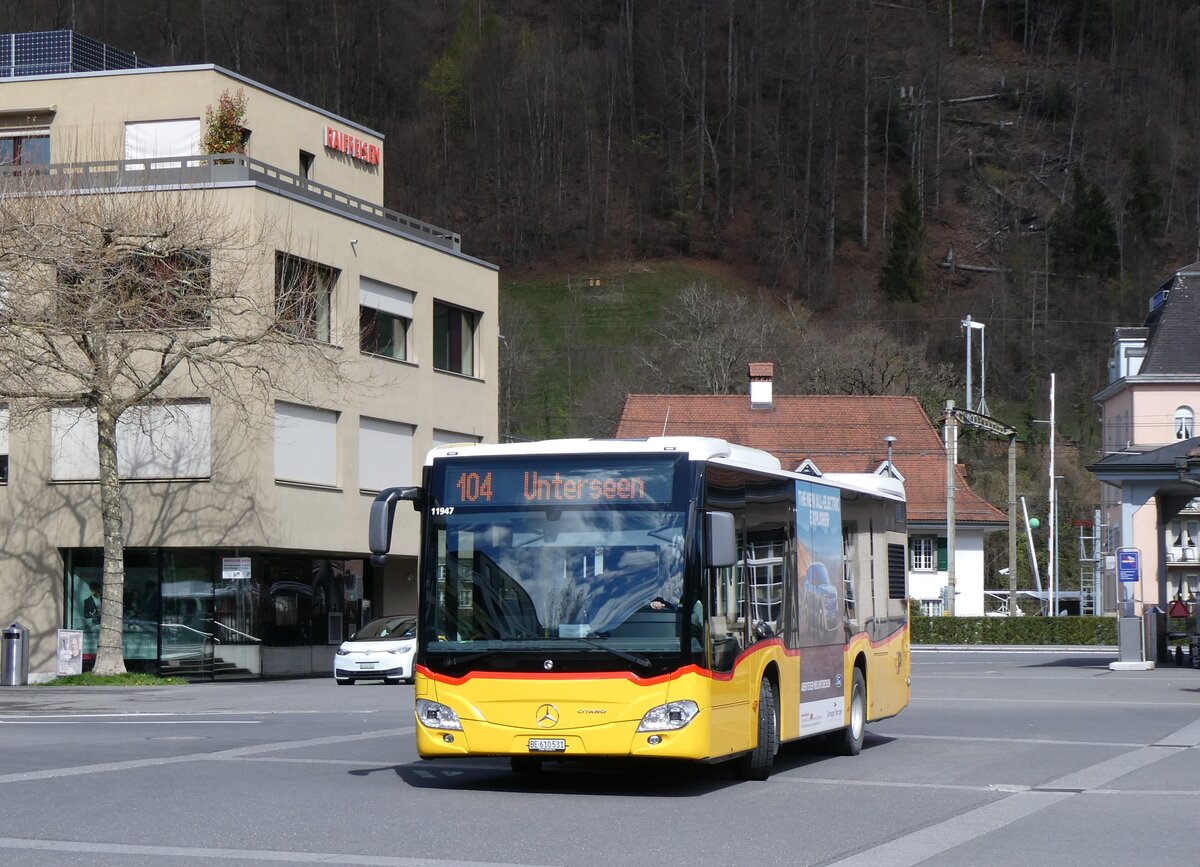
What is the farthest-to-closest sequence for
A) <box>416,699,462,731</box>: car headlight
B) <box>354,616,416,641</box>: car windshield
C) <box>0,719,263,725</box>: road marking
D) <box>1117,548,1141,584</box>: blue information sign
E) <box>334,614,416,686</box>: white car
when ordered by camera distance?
1. <box>1117,548,1141,584</box>: blue information sign
2. <box>354,616,416,641</box>: car windshield
3. <box>334,614,416,686</box>: white car
4. <box>0,719,263,725</box>: road marking
5. <box>416,699,462,731</box>: car headlight

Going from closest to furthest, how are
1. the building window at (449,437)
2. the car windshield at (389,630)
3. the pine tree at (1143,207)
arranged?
the car windshield at (389,630)
the building window at (449,437)
the pine tree at (1143,207)

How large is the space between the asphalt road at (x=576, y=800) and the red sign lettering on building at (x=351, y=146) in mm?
26251

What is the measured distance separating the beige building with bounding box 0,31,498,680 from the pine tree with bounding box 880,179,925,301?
64.2 metres

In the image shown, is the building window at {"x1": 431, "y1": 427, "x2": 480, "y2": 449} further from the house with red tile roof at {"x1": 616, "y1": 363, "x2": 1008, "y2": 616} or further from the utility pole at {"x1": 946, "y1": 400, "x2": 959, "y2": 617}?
the house with red tile roof at {"x1": 616, "y1": 363, "x2": 1008, "y2": 616}

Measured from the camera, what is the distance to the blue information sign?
4012 centimetres

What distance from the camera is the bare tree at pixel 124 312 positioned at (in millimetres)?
32156

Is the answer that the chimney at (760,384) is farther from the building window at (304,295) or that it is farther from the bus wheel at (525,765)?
the bus wheel at (525,765)

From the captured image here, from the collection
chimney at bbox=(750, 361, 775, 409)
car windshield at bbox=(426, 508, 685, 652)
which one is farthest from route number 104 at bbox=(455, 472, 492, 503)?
chimney at bbox=(750, 361, 775, 409)

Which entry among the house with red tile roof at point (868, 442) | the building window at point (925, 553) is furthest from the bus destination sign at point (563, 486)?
the building window at point (925, 553)

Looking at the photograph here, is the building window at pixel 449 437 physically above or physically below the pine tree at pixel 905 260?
Result: below

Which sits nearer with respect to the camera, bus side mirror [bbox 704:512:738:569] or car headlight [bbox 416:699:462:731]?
bus side mirror [bbox 704:512:738:569]

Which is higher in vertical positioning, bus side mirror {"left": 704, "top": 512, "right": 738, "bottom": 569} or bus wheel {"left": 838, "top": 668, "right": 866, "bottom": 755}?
bus side mirror {"left": 704, "top": 512, "right": 738, "bottom": 569}

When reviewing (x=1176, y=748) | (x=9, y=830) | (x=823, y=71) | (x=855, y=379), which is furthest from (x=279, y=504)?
(x=823, y=71)

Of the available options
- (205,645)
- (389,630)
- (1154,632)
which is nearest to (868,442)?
(1154,632)
